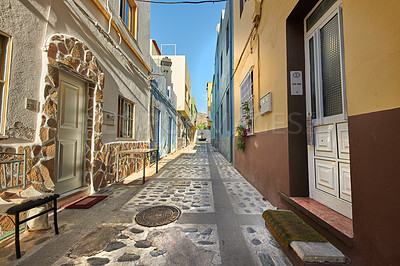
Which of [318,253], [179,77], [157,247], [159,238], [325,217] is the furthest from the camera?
[179,77]

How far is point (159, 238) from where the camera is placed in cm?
189

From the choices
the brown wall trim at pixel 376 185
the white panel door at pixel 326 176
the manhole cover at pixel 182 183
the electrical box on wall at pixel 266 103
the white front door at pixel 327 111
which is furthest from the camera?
the manhole cover at pixel 182 183

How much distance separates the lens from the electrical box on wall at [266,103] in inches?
111

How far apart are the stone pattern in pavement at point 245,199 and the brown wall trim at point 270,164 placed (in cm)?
12

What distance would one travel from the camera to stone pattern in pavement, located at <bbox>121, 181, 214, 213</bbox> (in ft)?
8.96

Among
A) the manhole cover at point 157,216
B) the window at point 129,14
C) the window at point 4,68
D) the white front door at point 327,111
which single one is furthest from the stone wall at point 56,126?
the white front door at point 327,111

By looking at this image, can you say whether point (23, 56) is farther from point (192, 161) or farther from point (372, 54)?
point (192, 161)

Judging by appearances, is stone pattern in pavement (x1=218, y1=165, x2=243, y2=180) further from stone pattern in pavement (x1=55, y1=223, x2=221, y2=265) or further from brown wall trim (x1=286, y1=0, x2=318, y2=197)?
stone pattern in pavement (x1=55, y1=223, x2=221, y2=265)

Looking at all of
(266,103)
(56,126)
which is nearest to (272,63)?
(266,103)

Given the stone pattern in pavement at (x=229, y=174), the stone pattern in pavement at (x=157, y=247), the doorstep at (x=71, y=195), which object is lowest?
the stone pattern in pavement at (x=157, y=247)

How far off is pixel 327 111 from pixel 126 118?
192 inches

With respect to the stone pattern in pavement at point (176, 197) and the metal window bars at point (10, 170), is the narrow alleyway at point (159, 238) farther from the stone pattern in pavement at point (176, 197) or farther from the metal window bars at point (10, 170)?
the metal window bars at point (10, 170)

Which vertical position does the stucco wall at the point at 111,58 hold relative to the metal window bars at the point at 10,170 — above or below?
above

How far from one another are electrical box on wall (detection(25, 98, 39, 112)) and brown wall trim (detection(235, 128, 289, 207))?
3.44m
